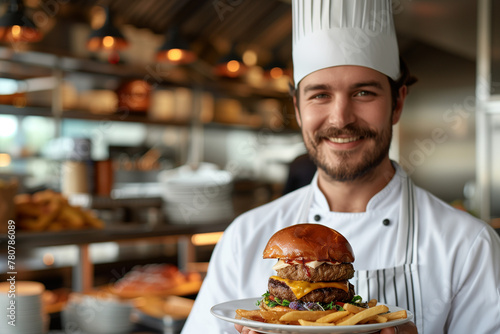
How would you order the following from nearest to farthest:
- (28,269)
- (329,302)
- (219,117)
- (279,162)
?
(329,302) → (28,269) → (219,117) → (279,162)

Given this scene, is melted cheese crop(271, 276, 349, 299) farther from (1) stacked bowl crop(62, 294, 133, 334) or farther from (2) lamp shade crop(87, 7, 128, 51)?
(2) lamp shade crop(87, 7, 128, 51)

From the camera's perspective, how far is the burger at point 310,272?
1.37 metres

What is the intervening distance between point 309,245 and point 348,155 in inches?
16.9

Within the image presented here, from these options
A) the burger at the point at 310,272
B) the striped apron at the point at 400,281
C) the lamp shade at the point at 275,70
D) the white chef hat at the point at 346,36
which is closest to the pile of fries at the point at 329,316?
the burger at the point at 310,272

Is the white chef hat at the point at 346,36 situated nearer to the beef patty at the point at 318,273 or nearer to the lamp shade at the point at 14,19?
the beef patty at the point at 318,273

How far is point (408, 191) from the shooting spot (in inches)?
72.9

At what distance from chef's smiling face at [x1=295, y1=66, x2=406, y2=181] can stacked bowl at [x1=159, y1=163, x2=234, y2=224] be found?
1296 millimetres

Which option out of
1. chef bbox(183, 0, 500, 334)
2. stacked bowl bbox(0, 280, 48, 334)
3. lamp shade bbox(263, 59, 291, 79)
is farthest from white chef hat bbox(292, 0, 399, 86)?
lamp shade bbox(263, 59, 291, 79)

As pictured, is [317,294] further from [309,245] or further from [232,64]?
[232,64]

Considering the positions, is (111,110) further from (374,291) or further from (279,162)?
(374,291)

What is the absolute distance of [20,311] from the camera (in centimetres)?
254

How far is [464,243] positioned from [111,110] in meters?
4.74

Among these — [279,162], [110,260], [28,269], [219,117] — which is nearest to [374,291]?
[28,269]

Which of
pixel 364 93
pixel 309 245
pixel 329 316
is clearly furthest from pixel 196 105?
pixel 329 316
